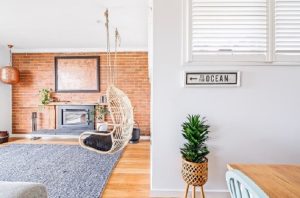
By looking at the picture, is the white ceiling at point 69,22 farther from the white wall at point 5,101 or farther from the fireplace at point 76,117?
the fireplace at point 76,117

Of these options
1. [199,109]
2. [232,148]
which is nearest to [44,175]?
[199,109]

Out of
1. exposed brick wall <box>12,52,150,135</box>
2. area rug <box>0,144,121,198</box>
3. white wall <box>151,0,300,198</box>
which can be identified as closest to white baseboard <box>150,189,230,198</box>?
white wall <box>151,0,300,198</box>

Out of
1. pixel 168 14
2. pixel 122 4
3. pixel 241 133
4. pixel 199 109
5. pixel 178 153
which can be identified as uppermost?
pixel 122 4

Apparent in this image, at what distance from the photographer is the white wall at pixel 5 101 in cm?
495

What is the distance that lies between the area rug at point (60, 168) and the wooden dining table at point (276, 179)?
166 cm

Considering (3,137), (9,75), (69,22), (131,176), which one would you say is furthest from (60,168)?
(9,75)

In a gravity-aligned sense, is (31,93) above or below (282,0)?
below

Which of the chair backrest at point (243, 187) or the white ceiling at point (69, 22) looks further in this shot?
the white ceiling at point (69, 22)

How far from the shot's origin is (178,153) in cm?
197

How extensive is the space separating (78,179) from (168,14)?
2.21 m

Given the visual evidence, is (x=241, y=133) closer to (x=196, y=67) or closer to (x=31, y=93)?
(x=196, y=67)

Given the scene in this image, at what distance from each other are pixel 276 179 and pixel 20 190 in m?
1.36

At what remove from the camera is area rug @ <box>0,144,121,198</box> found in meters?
2.31

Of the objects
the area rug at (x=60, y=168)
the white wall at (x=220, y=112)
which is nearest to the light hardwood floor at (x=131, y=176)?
the area rug at (x=60, y=168)
